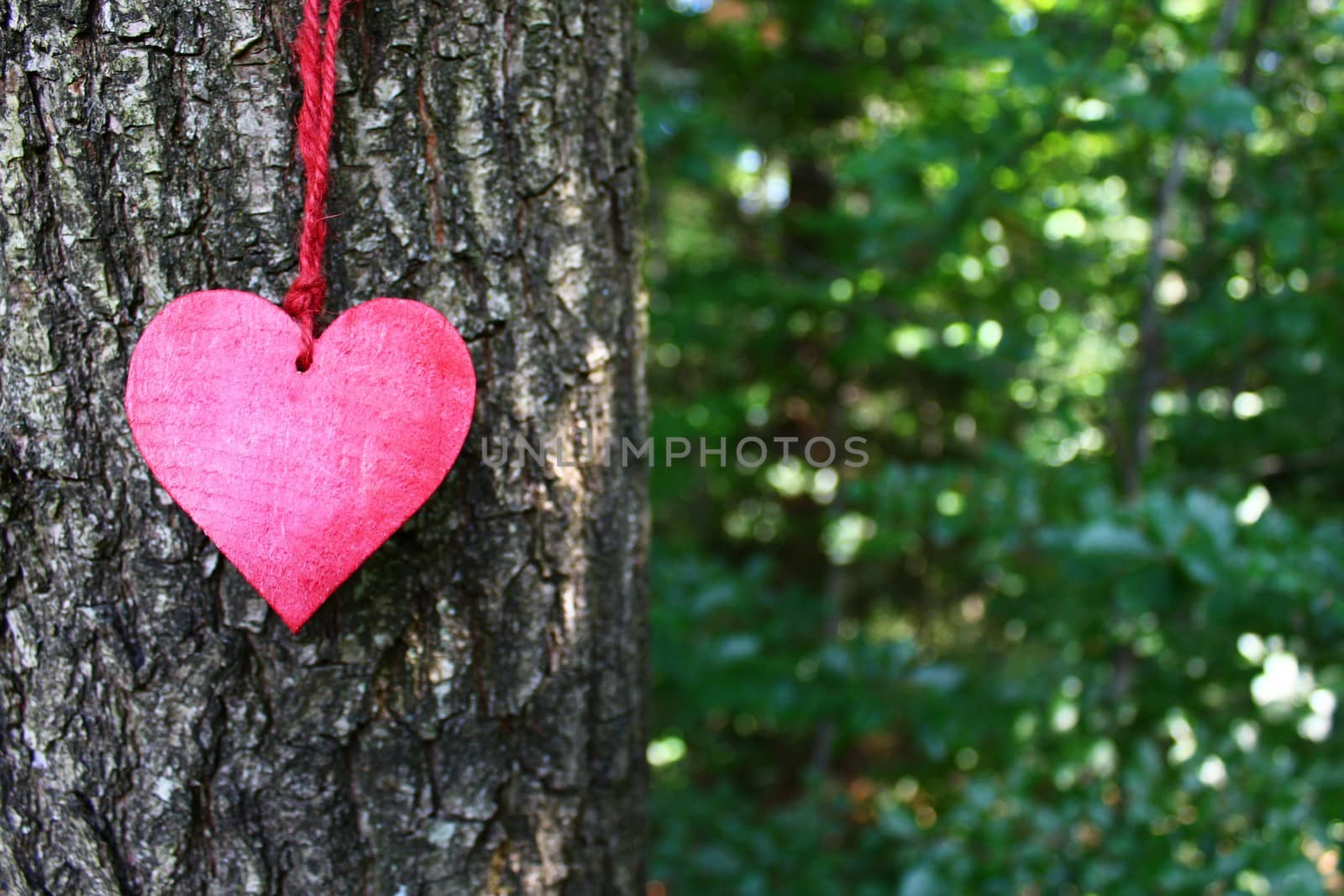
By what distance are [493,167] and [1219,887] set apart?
1.61 meters

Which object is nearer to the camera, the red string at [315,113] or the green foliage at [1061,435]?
the red string at [315,113]

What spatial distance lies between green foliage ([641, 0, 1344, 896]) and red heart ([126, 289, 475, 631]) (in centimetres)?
93

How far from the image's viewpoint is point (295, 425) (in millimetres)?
702

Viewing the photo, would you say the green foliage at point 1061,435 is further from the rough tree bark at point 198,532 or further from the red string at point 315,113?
the red string at point 315,113

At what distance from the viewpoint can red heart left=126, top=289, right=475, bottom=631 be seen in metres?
0.68

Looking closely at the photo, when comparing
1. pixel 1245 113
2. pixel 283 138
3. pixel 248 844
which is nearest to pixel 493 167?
pixel 283 138

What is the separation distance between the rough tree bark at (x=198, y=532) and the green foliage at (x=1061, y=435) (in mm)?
Result: 831

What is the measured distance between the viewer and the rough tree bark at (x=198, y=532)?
0.69 metres

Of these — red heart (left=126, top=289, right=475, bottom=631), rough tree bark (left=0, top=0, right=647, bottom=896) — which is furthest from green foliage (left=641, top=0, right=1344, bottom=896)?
red heart (left=126, top=289, right=475, bottom=631)

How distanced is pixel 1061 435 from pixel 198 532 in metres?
2.16

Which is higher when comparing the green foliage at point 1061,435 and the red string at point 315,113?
the red string at point 315,113

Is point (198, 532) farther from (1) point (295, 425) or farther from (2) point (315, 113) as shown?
(2) point (315, 113)

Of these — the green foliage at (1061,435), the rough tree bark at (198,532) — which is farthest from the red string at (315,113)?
the green foliage at (1061,435)

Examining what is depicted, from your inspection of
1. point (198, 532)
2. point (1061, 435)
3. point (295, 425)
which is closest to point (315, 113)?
point (295, 425)
